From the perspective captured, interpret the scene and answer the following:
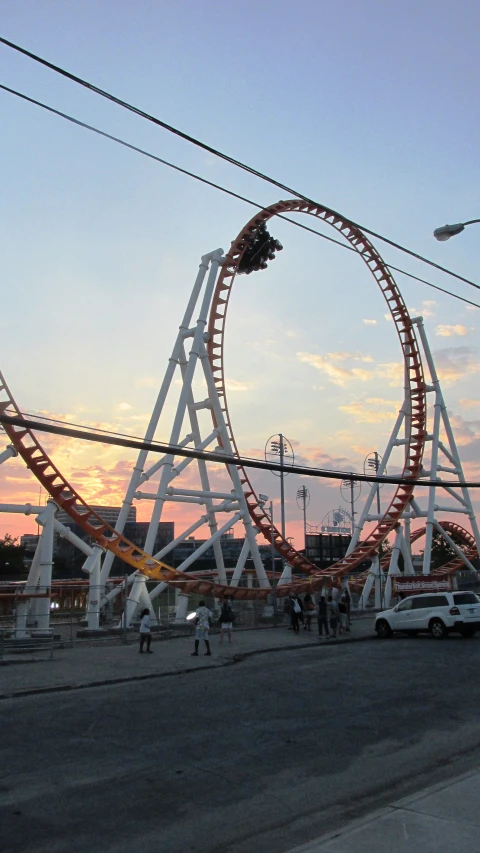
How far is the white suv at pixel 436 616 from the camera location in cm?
2328

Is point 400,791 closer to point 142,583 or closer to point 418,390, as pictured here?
point 142,583

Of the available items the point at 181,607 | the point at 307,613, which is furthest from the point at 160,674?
the point at 181,607

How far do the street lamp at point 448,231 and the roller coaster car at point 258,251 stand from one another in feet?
65.4

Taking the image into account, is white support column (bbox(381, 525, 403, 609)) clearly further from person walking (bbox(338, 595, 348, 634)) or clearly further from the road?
the road

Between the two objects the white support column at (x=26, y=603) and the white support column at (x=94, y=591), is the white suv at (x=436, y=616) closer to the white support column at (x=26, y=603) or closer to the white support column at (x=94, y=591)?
the white support column at (x=94, y=591)

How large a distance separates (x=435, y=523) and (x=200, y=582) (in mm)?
15992

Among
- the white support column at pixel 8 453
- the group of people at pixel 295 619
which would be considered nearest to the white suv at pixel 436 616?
the group of people at pixel 295 619

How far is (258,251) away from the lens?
3409 centimetres

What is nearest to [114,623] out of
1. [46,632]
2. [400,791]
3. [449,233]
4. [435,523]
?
[46,632]

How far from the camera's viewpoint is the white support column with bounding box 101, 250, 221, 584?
2762cm

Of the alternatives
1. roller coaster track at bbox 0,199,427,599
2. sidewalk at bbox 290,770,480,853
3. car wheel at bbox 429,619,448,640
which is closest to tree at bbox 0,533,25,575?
roller coaster track at bbox 0,199,427,599

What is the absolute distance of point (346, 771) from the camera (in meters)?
8.57

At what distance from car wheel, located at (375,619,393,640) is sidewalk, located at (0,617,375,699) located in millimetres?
349

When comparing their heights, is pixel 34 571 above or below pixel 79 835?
above
